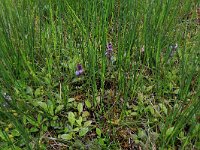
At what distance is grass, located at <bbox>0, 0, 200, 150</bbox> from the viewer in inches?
38.0

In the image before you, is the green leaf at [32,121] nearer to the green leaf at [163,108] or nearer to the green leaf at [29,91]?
the green leaf at [29,91]

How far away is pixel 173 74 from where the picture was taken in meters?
1.20

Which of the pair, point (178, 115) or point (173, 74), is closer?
point (178, 115)

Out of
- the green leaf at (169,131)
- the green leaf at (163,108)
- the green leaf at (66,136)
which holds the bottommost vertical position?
the green leaf at (66,136)

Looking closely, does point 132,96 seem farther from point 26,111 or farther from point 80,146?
point 26,111

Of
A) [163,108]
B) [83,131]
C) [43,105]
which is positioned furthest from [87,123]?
[163,108]

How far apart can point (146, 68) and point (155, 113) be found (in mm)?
267

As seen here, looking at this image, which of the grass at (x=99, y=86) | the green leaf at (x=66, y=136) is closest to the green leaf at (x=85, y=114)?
the grass at (x=99, y=86)

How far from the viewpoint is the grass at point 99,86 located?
96cm

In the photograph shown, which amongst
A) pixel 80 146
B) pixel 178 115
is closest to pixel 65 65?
pixel 80 146

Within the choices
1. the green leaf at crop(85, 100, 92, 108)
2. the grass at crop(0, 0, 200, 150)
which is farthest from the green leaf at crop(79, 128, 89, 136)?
the green leaf at crop(85, 100, 92, 108)

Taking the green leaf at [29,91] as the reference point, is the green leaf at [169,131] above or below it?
below

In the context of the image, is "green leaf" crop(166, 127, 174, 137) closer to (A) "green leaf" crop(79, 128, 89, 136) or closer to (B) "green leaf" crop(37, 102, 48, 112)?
(A) "green leaf" crop(79, 128, 89, 136)

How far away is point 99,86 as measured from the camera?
1.22 meters
